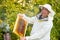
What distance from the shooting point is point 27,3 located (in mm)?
3113

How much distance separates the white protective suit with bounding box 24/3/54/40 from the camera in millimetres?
3061

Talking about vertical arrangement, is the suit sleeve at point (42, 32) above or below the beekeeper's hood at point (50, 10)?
below

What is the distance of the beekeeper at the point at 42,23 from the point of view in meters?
3.06

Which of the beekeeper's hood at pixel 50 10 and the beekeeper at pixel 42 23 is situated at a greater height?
the beekeeper's hood at pixel 50 10

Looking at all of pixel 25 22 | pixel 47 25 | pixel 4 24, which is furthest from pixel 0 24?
pixel 47 25

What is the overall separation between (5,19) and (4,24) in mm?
45

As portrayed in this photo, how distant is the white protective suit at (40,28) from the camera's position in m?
3.06

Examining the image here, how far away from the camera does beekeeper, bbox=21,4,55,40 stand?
306 cm

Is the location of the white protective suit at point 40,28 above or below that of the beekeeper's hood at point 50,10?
below

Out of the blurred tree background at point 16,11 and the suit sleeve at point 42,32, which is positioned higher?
the blurred tree background at point 16,11

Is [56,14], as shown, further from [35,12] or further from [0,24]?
[0,24]

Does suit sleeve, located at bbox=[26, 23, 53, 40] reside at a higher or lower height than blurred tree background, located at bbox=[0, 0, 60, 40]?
lower

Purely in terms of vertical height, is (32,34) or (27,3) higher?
(27,3)

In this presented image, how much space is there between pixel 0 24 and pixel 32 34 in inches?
11.8
